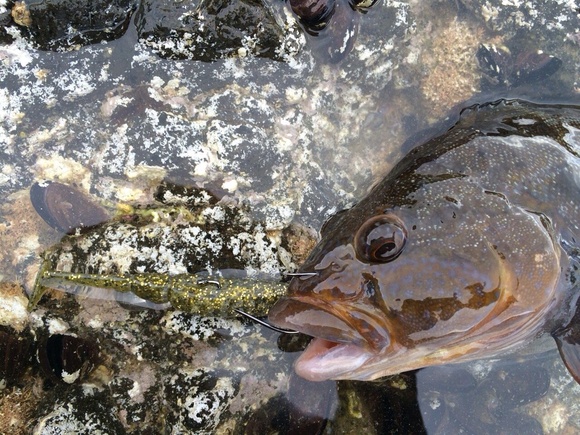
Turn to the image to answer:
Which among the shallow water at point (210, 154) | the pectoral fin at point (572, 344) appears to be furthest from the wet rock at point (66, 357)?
the pectoral fin at point (572, 344)

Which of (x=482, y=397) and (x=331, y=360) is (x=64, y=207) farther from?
(x=482, y=397)

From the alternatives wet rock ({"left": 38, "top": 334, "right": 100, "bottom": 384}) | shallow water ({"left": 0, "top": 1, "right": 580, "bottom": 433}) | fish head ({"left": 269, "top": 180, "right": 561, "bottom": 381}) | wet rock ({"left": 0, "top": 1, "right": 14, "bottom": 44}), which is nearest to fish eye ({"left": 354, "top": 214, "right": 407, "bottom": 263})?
fish head ({"left": 269, "top": 180, "right": 561, "bottom": 381})

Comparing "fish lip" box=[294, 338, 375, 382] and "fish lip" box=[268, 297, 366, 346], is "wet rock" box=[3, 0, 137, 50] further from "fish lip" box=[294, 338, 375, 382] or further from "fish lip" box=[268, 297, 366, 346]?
"fish lip" box=[294, 338, 375, 382]

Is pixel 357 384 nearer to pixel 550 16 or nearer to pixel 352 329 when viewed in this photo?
pixel 352 329

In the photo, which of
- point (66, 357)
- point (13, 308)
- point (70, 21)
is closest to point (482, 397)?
point (66, 357)

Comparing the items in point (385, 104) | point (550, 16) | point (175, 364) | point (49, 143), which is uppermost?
point (550, 16)

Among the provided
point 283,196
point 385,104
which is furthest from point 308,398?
point 385,104

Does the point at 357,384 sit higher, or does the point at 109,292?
the point at 109,292
